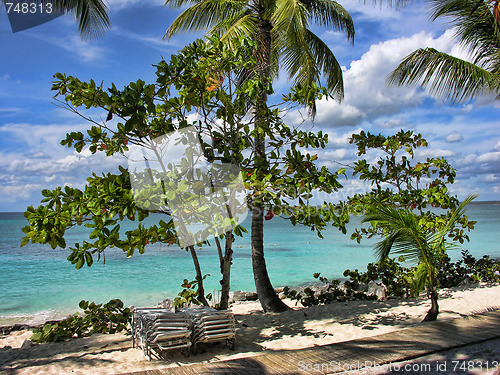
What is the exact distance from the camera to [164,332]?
14.0ft

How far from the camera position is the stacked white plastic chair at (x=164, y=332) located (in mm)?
4273

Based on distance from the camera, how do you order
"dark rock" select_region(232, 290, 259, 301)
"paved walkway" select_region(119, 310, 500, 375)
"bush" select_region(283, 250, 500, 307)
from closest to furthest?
"paved walkway" select_region(119, 310, 500, 375)
"bush" select_region(283, 250, 500, 307)
"dark rock" select_region(232, 290, 259, 301)

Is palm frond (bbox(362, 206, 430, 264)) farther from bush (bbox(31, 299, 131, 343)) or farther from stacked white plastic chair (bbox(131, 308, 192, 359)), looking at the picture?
bush (bbox(31, 299, 131, 343))

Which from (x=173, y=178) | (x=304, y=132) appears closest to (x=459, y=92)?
(x=304, y=132)

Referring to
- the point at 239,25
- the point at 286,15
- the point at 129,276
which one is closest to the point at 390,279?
the point at 286,15

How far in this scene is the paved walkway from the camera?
104 inches

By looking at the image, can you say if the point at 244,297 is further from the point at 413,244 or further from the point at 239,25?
the point at 239,25

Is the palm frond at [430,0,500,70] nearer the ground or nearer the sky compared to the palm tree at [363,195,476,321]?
nearer the sky

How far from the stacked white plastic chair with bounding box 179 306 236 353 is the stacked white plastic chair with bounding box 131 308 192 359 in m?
0.08

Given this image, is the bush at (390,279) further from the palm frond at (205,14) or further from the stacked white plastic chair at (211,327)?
the palm frond at (205,14)

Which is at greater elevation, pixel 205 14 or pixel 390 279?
pixel 205 14

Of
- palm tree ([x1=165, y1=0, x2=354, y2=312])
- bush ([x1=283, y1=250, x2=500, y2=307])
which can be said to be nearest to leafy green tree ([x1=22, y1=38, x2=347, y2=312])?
palm tree ([x1=165, y1=0, x2=354, y2=312])

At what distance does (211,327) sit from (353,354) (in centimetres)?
213

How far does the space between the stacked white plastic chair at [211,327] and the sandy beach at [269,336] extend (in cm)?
21
